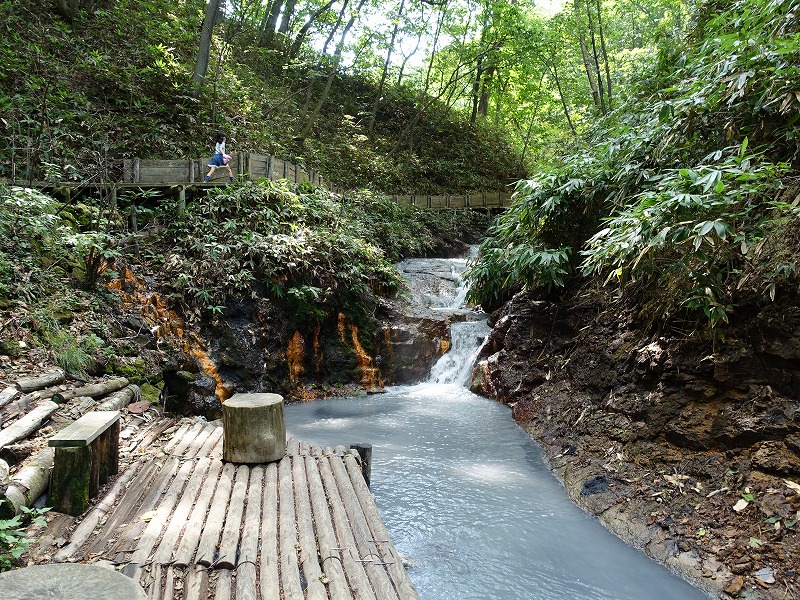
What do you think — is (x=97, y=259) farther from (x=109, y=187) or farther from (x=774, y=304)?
(x=774, y=304)

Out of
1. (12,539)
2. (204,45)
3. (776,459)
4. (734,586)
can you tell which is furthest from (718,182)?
(204,45)

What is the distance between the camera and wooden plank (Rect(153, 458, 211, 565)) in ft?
9.90

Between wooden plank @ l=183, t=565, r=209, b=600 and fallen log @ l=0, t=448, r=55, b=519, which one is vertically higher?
fallen log @ l=0, t=448, r=55, b=519

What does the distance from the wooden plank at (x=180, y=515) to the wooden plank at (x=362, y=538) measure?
1.16 meters

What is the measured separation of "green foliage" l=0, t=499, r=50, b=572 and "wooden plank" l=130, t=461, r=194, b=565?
591mm

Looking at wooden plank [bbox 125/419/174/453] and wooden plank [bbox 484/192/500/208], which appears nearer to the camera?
wooden plank [bbox 125/419/174/453]

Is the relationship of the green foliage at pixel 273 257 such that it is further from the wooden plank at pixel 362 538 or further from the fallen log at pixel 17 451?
the wooden plank at pixel 362 538

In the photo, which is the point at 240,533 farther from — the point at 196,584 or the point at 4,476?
the point at 4,476

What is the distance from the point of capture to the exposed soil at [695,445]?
4039mm

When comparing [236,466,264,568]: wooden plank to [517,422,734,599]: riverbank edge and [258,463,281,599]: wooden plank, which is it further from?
[517,422,734,599]: riverbank edge

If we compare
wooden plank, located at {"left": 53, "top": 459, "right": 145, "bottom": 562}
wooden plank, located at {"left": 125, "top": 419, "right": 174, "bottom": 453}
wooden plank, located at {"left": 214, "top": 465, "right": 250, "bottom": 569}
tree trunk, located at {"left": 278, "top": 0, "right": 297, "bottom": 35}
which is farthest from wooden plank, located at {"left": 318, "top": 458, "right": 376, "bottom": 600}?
tree trunk, located at {"left": 278, "top": 0, "right": 297, "bottom": 35}

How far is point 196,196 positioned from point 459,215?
41.5 ft

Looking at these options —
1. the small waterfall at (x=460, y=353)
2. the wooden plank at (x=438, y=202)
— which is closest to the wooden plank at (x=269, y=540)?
the small waterfall at (x=460, y=353)

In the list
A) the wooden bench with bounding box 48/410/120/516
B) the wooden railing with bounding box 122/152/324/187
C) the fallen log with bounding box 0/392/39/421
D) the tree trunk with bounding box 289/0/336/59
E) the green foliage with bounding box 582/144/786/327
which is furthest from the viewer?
the tree trunk with bounding box 289/0/336/59
